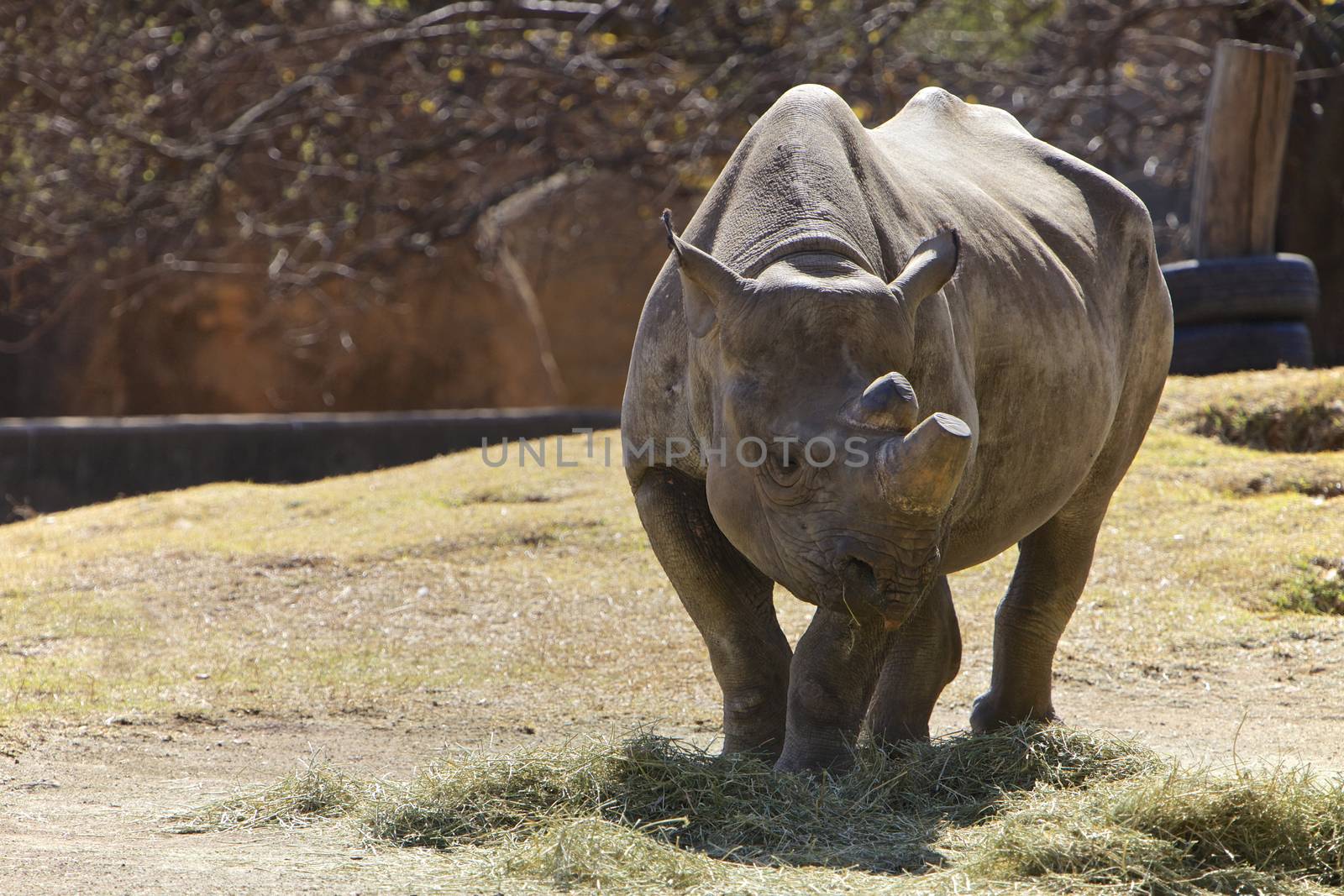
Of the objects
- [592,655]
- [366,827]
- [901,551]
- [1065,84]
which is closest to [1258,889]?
[901,551]

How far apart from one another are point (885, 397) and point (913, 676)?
1639 millimetres

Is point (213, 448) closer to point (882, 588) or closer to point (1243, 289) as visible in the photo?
point (1243, 289)

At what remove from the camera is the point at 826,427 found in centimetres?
360

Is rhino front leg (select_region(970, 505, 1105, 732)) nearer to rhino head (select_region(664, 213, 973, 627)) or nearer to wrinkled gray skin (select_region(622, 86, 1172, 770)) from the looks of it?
wrinkled gray skin (select_region(622, 86, 1172, 770))

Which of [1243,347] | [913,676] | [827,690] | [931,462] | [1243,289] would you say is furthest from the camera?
[1243,347]

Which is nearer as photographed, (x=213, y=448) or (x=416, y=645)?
(x=416, y=645)

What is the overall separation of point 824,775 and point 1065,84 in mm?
9926

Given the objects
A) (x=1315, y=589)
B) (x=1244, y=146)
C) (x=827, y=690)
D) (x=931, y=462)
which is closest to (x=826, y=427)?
(x=931, y=462)

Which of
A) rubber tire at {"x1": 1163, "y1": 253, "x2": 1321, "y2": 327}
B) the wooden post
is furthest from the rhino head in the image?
the wooden post

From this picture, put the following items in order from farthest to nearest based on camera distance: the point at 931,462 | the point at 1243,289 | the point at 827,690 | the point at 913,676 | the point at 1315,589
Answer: the point at 1243,289
the point at 1315,589
the point at 913,676
the point at 827,690
the point at 931,462

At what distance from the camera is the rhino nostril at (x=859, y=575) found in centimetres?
361

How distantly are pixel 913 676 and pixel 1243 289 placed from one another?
6.61 m

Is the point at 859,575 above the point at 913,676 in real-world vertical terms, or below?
above

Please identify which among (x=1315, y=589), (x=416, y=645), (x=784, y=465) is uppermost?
(x=784, y=465)
